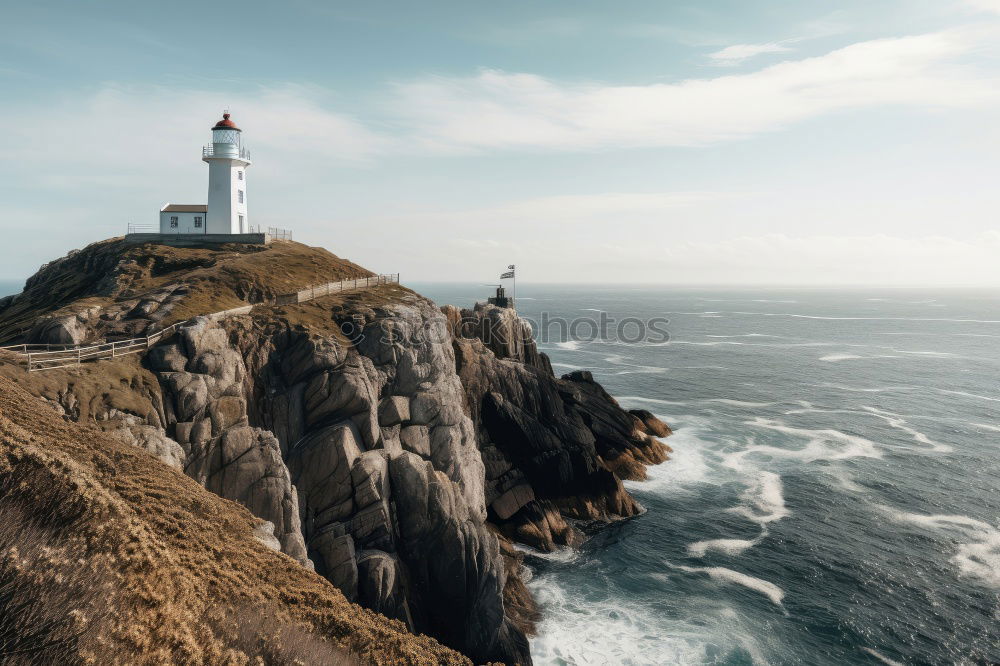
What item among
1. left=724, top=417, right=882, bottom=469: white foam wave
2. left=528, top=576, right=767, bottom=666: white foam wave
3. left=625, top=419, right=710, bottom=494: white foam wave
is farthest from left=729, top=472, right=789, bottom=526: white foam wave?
left=528, top=576, right=767, bottom=666: white foam wave

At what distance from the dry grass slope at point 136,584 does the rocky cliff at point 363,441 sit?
20.7 ft

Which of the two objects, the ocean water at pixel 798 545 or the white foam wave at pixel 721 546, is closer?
the ocean water at pixel 798 545

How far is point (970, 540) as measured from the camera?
1638 inches

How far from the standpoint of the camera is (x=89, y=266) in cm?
5503

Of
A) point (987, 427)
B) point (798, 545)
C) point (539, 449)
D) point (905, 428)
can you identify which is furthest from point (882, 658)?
point (987, 427)

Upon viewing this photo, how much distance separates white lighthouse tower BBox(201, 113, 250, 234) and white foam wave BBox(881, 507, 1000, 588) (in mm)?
71184

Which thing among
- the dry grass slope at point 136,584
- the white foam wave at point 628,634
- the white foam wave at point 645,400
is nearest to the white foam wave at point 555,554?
the white foam wave at point 628,634

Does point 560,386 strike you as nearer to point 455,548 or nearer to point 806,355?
point 455,548

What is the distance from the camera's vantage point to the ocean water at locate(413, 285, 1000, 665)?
31.7 metres

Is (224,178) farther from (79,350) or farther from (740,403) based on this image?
(740,403)

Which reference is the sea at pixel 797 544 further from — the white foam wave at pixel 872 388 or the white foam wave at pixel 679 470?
the white foam wave at pixel 872 388

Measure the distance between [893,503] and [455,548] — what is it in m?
39.8

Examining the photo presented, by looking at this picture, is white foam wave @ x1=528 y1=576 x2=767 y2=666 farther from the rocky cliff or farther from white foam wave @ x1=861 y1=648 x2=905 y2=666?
white foam wave @ x1=861 y1=648 x2=905 y2=666

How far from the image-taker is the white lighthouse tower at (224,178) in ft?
208
